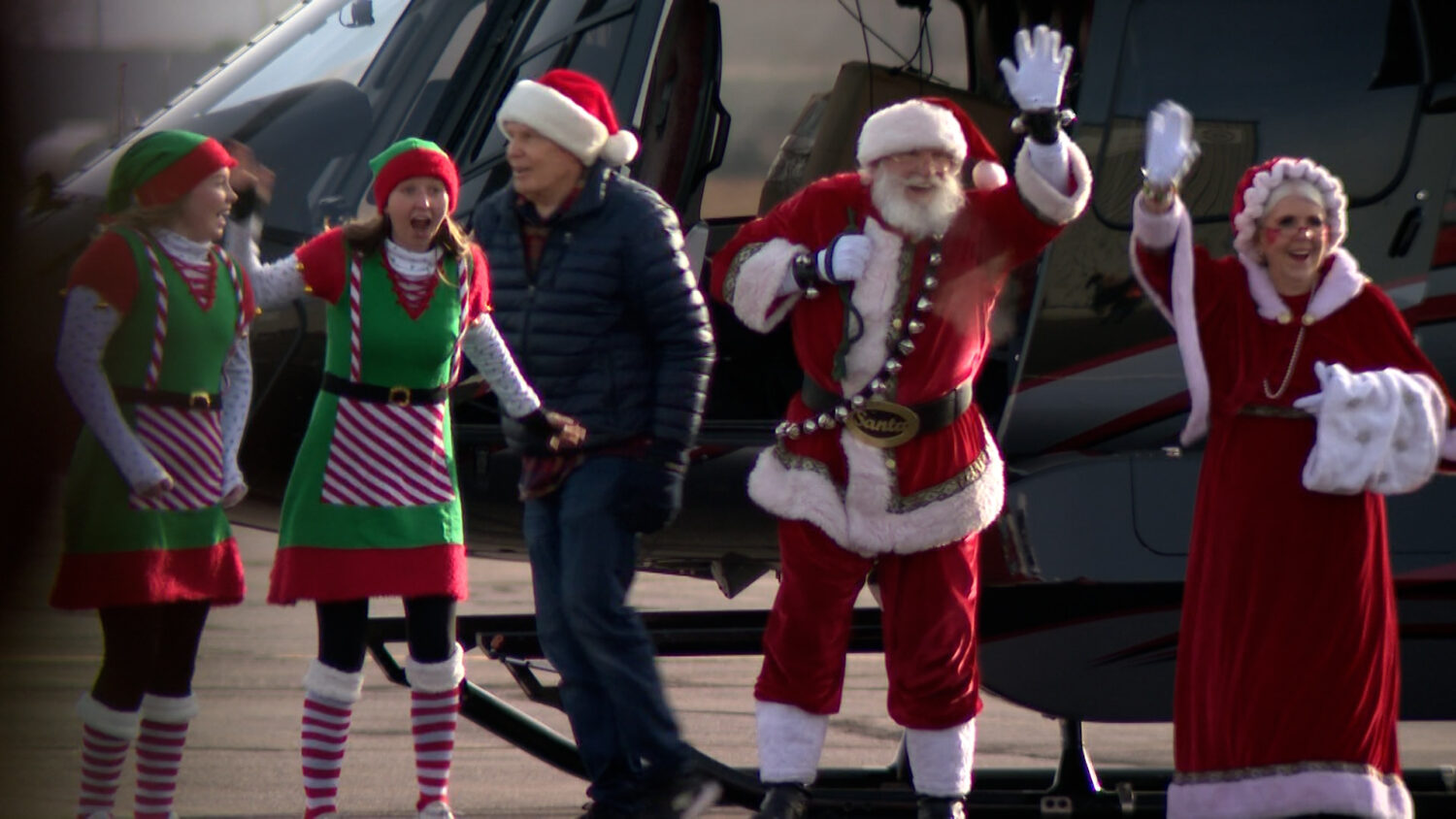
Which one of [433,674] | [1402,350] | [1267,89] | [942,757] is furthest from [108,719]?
[1267,89]

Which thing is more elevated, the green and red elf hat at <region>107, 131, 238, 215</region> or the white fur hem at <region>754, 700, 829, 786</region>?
the green and red elf hat at <region>107, 131, 238, 215</region>

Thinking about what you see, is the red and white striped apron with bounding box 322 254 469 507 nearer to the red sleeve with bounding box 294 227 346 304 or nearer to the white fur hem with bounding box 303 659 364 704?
the red sleeve with bounding box 294 227 346 304

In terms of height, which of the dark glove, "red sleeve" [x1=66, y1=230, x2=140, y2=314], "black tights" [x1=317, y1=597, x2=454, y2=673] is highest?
"red sleeve" [x1=66, y1=230, x2=140, y2=314]

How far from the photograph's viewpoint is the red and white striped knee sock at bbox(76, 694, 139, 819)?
150 inches

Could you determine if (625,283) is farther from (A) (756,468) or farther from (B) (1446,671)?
(B) (1446,671)

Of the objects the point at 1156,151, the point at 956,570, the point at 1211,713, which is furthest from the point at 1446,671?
the point at 1156,151

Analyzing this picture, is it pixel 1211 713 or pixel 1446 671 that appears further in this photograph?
pixel 1446 671

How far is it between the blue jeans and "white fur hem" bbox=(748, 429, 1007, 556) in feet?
1.17

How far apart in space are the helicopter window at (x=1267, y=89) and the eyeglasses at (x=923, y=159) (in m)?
0.91

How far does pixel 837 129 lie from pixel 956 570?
1837 mm

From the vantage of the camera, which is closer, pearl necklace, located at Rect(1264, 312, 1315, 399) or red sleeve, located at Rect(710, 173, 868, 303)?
pearl necklace, located at Rect(1264, 312, 1315, 399)

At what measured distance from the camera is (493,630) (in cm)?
534

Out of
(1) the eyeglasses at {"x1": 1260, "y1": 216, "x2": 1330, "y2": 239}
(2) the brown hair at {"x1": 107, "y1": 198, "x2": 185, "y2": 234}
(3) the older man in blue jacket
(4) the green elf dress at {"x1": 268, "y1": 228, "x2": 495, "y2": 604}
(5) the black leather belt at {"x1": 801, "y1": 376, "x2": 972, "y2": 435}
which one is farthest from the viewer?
(3) the older man in blue jacket

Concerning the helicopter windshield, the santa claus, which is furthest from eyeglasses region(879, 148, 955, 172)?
the helicopter windshield
